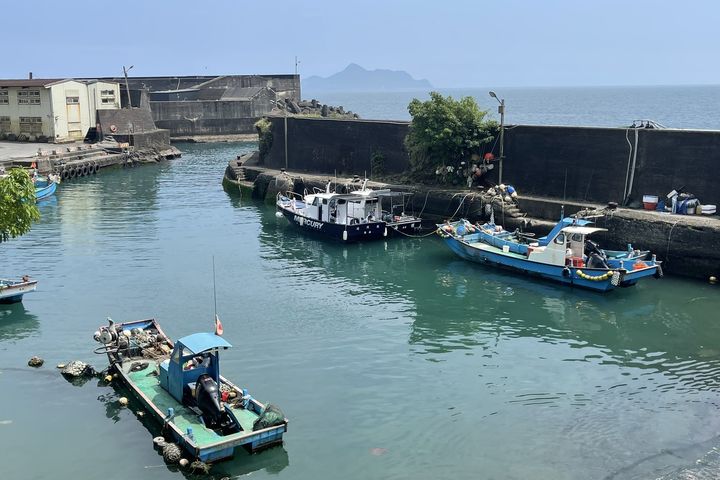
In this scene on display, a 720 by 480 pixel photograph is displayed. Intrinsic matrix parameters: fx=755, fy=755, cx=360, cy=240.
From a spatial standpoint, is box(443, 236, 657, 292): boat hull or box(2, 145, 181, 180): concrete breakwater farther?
box(2, 145, 181, 180): concrete breakwater

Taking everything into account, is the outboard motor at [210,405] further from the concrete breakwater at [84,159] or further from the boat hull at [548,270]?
the concrete breakwater at [84,159]

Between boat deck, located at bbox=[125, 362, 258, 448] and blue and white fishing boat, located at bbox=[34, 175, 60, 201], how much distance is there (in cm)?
2495

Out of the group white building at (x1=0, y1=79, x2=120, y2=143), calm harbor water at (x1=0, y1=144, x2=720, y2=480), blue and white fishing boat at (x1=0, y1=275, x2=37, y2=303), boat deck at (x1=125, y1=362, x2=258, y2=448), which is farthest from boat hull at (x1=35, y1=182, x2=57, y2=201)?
boat deck at (x1=125, y1=362, x2=258, y2=448)

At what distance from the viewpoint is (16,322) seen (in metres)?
19.8

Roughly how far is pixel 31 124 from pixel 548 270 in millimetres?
47121

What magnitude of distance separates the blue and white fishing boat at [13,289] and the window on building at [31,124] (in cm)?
4060

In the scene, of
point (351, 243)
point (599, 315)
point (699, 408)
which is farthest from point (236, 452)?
point (351, 243)

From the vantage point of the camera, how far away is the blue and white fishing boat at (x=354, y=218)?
1150 inches

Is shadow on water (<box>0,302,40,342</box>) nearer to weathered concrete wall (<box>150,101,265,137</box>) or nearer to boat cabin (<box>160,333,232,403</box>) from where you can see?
boat cabin (<box>160,333,232,403</box>)

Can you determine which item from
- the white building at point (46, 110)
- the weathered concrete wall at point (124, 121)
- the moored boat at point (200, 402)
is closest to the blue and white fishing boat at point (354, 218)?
the moored boat at point (200, 402)

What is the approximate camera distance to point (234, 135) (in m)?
76.6

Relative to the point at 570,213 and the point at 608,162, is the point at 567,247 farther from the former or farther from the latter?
the point at 608,162

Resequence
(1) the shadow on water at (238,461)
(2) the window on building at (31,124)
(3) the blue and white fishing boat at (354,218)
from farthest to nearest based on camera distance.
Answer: (2) the window on building at (31,124) → (3) the blue and white fishing boat at (354,218) → (1) the shadow on water at (238,461)

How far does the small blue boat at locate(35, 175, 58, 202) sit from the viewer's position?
37375 mm
